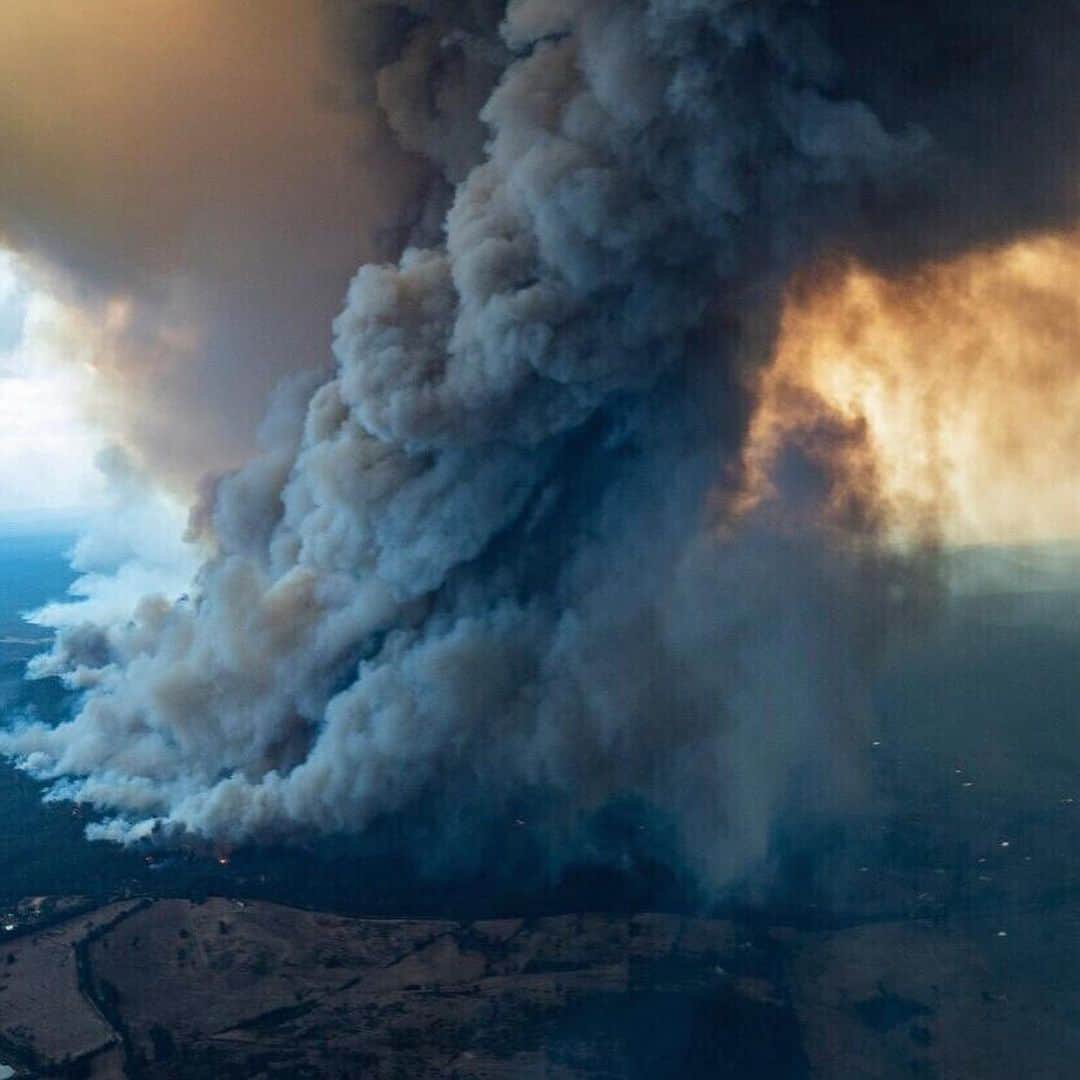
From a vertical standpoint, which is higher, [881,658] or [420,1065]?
[881,658]

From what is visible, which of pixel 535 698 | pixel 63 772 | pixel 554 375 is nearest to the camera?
pixel 554 375

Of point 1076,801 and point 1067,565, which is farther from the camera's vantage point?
point 1067,565

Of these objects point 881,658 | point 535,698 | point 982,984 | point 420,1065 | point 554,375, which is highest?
point 554,375

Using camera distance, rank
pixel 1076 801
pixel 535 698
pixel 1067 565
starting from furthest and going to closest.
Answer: pixel 1067 565
pixel 1076 801
pixel 535 698

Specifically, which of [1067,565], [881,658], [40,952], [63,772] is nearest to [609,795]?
[881,658]

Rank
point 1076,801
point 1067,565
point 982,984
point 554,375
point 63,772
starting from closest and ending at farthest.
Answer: point 982,984
point 554,375
point 1076,801
point 63,772
point 1067,565

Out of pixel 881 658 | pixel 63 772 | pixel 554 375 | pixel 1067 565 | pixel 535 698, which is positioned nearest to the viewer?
pixel 554 375

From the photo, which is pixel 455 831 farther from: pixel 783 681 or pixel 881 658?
pixel 881 658

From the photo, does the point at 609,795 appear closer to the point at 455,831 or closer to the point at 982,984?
the point at 455,831

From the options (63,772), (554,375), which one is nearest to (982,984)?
(554,375)
